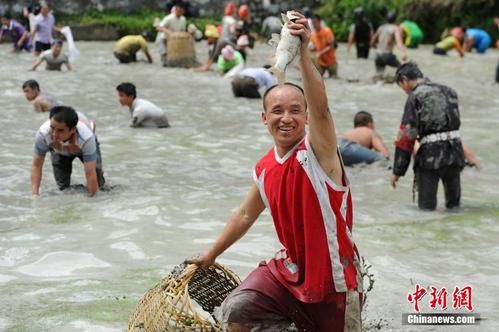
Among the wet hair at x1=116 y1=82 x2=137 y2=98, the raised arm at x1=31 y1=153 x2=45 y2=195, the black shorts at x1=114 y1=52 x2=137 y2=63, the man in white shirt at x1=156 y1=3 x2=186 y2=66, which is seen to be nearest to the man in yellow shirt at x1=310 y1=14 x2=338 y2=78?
the man in white shirt at x1=156 y1=3 x2=186 y2=66

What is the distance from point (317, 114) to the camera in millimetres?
3645

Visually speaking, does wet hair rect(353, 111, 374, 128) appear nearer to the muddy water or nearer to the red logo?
the muddy water

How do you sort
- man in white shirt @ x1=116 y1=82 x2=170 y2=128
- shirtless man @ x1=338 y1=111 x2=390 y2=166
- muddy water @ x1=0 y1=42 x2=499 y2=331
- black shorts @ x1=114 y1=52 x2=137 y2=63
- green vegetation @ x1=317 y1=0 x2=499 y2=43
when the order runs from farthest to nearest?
green vegetation @ x1=317 y1=0 x2=499 y2=43 < black shorts @ x1=114 y1=52 x2=137 y2=63 < man in white shirt @ x1=116 y1=82 x2=170 y2=128 < shirtless man @ x1=338 y1=111 x2=390 y2=166 < muddy water @ x1=0 y1=42 x2=499 y2=331

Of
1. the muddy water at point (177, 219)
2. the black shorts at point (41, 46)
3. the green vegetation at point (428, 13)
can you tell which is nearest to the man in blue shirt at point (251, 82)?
the muddy water at point (177, 219)

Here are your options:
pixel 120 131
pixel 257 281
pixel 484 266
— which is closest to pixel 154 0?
pixel 120 131

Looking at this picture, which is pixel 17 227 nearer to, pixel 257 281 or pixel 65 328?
pixel 65 328

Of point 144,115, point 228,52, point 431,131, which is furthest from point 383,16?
point 431,131

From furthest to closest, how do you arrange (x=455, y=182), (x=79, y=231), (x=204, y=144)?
(x=204, y=144) → (x=455, y=182) → (x=79, y=231)

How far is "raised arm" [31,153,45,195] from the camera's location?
865 centimetres

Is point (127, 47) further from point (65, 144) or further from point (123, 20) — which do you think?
point (65, 144)

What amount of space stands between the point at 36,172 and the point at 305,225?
5.55 m

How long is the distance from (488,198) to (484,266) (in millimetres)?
2738

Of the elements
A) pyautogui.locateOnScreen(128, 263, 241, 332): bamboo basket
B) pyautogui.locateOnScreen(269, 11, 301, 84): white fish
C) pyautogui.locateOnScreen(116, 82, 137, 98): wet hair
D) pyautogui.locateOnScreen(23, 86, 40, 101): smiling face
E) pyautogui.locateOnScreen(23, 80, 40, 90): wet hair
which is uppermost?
pyautogui.locateOnScreen(269, 11, 301, 84): white fish

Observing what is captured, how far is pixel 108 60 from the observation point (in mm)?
21375
